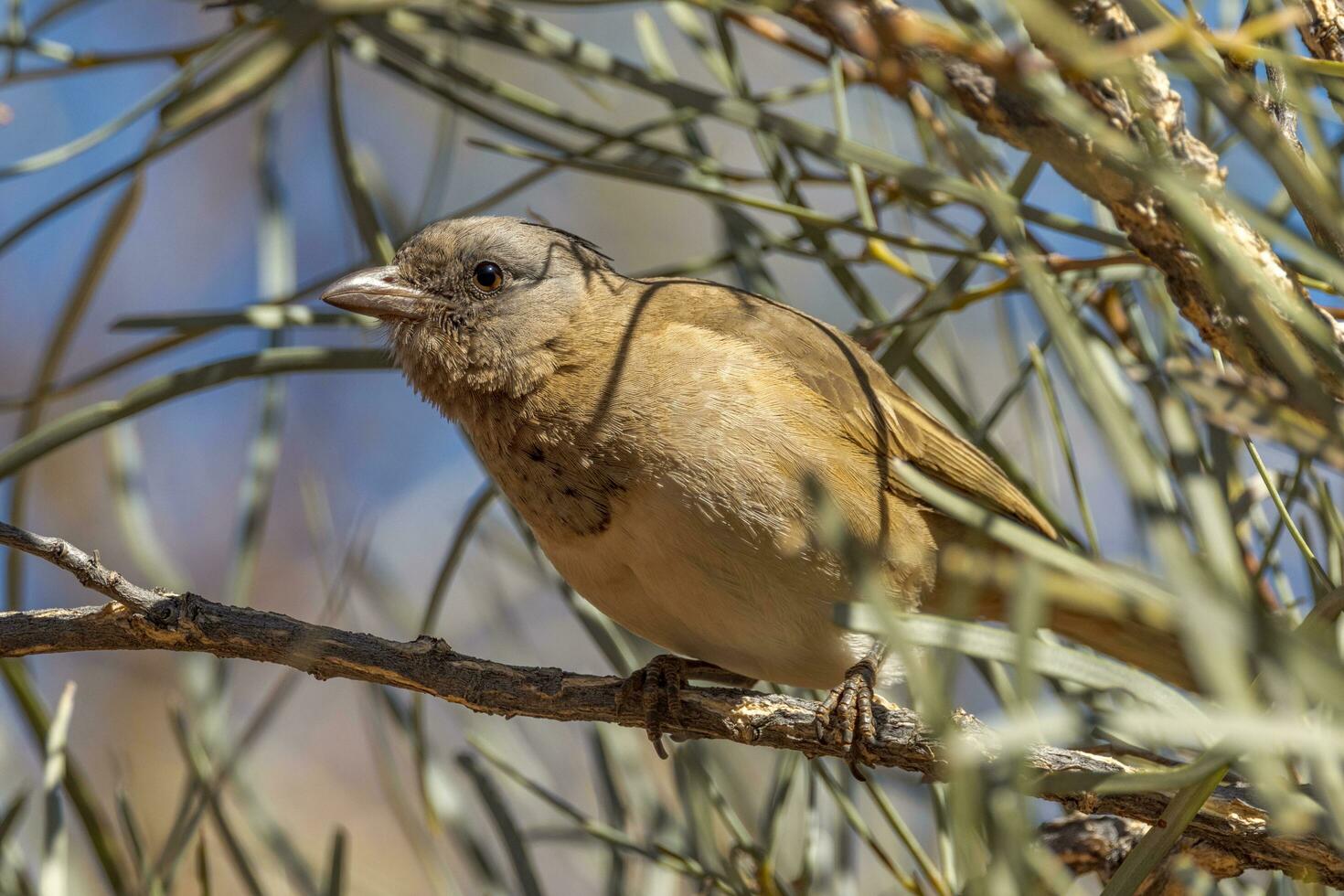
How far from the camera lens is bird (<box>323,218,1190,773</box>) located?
2.22m

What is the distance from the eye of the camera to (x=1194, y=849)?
1.72 meters

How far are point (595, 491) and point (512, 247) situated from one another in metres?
0.77


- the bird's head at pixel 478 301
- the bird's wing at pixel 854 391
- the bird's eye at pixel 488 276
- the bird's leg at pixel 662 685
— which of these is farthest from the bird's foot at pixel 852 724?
the bird's eye at pixel 488 276

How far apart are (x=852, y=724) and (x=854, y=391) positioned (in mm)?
766

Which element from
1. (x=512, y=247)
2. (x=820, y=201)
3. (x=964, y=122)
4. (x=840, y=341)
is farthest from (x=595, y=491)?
(x=820, y=201)

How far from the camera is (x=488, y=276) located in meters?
2.79

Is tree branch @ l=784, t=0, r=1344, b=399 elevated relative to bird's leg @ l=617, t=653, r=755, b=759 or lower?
elevated

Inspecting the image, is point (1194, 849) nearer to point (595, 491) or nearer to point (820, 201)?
point (595, 491)

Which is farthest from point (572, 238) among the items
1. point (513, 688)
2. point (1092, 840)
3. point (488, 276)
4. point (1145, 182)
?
point (1145, 182)

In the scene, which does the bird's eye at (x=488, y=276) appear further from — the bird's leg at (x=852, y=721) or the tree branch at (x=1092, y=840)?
the tree branch at (x=1092, y=840)

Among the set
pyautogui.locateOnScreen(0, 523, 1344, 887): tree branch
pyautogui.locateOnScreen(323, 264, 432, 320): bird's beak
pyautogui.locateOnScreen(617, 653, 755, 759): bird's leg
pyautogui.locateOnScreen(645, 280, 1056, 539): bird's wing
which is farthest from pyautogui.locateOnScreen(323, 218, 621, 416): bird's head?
pyautogui.locateOnScreen(0, 523, 1344, 887): tree branch

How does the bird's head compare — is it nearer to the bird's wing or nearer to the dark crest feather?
the dark crest feather

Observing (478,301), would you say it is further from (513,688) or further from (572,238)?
(513,688)

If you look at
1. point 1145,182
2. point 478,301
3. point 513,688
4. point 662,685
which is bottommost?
point 662,685
